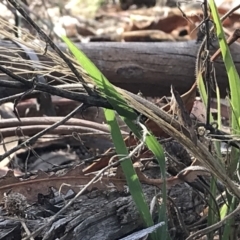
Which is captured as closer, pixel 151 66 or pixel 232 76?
pixel 232 76

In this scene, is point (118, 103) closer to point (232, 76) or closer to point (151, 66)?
point (232, 76)

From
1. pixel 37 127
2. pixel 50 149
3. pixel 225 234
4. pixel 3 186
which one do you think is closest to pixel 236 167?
pixel 225 234

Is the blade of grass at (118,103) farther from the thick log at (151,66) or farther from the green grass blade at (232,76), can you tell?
the thick log at (151,66)

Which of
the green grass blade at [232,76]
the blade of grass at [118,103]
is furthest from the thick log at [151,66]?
the blade of grass at [118,103]

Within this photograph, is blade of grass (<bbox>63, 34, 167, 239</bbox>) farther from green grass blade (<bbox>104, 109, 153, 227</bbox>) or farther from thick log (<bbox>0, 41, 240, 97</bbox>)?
thick log (<bbox>0, 41, 240, 97</bbox>)

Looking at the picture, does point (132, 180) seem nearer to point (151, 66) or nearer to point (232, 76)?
point (232, 76)

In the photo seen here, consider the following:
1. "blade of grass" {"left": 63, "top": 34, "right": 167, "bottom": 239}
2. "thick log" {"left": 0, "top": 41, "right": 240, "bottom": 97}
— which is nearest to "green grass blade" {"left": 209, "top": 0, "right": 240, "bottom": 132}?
"blade of grass" {"left": 63, "top": 34, "right": 167, "bottom": 239}

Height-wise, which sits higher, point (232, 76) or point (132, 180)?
point (232, 76)

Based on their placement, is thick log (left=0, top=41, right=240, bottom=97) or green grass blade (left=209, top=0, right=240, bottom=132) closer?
green grass blade (left=209, top=0, right=240, bottom=132)

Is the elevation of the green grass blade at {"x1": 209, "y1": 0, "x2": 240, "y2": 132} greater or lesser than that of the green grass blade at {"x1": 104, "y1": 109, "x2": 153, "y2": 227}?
greater

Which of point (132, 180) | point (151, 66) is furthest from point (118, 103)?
point (151, 66)
